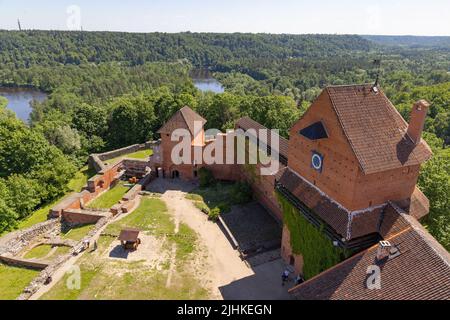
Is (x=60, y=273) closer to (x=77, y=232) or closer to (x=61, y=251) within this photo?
(x=61, y=251)

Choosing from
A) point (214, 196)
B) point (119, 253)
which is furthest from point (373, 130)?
point (119, 253)

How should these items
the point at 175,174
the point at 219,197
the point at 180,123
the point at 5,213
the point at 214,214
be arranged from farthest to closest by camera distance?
the point at 175,174 < the point at 180,123 < the point at 219,197 < the point at 5,213 < the point at 214,214

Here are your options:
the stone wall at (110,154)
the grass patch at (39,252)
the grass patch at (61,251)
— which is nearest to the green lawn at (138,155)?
the stone wall at (110,154)

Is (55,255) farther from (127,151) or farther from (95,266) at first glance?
(127,151)

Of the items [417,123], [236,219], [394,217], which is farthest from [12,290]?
[417,123]

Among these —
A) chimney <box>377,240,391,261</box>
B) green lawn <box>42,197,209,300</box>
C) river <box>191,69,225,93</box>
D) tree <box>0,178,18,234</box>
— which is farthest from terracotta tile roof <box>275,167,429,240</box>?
river <box>191,69,225,93</box>

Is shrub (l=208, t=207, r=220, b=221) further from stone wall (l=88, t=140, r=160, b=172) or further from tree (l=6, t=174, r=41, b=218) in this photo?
tree (l=6, t=174, r=41, b=218)
